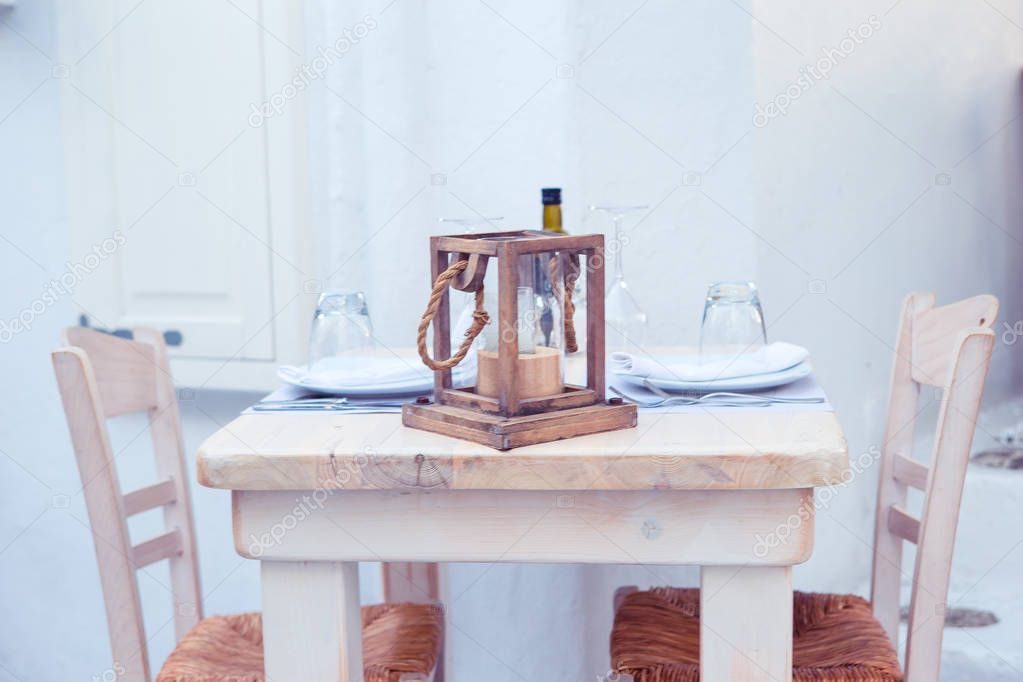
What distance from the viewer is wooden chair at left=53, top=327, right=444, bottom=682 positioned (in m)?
1.51

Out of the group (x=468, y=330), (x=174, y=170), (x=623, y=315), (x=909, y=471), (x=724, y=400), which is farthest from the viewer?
(x=174, y=170)

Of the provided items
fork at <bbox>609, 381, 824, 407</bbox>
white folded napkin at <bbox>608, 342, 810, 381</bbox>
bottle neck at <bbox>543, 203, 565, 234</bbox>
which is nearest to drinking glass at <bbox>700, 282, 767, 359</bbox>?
white folded napkin at <bbox>608, 342, 810, 381</bbox>

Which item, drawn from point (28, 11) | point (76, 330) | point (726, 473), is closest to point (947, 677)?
point (726, 473)

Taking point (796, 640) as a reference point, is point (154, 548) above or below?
above

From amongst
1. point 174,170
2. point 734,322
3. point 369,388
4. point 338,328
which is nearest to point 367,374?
point 369,388

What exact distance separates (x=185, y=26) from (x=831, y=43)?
1.44m

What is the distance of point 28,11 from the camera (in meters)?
2.63

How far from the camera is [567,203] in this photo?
226 centimetres

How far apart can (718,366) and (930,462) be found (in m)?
0.30

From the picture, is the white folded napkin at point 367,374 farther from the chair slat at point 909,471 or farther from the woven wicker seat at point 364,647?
the chair slat at point 909,471

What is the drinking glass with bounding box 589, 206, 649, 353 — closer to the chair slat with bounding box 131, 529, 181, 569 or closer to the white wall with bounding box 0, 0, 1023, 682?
the white wall with bounding box 0, 0, 1023, 682

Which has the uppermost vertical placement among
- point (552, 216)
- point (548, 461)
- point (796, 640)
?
point (552, 216)

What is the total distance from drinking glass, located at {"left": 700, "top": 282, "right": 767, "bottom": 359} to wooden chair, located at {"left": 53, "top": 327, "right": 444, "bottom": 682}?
0.58 metres

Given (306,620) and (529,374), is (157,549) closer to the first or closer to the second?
(306,620)
